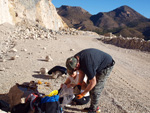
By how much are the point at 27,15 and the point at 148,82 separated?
1628 centimetres

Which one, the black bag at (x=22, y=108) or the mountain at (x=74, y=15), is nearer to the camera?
the black bag at (x=22, y=108)

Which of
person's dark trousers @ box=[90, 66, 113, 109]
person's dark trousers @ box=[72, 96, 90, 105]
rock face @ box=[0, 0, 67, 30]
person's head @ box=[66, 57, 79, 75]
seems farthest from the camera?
rock face @ box=[0, 0, 67, 30]

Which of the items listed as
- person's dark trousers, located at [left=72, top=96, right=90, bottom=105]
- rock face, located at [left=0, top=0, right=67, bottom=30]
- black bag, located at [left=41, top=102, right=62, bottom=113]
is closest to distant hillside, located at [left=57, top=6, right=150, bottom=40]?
rock face, located at [left=0, top=0, right=67, bottom=30]

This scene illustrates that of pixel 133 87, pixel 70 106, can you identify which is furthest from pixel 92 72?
pixel 133 87

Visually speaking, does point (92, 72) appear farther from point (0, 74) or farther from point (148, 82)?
point (148, 82)

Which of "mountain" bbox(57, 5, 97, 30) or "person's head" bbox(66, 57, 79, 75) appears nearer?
"person's head" bbox(66, 57, 79, 75)

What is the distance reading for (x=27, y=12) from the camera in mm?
17969

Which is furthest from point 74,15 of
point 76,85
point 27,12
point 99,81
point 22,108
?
point 22,108

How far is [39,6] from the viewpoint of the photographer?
21.8 m

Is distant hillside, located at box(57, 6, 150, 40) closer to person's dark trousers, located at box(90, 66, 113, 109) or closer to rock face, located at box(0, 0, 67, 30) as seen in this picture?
rock face, located at box(0, 0, 67, 30)

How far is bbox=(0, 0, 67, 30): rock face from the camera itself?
12.7 metres

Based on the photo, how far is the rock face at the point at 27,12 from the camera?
41.7ft

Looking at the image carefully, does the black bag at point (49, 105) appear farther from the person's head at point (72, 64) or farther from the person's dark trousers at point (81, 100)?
the person's dark trousers at point (81, 100)

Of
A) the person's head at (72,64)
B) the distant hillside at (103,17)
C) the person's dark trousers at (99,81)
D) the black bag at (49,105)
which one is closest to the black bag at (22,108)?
the black bag at (49,105)
